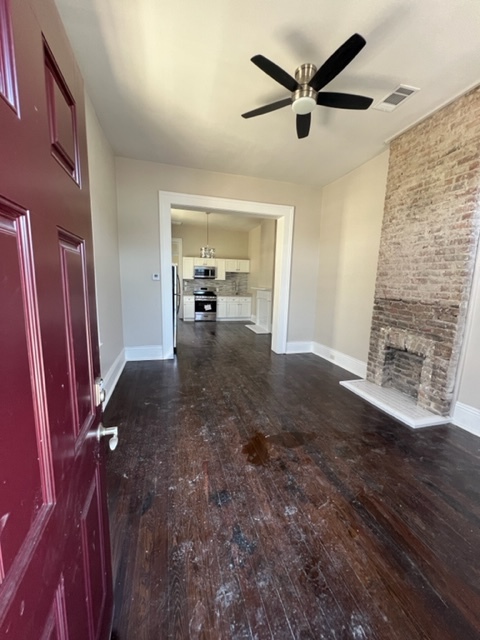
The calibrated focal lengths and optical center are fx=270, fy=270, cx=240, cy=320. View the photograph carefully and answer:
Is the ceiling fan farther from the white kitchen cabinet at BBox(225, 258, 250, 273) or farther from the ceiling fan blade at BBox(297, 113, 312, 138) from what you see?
the white kitchen cabinet at BBox(225, 258, 250, 273)

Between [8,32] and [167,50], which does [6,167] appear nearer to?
[8,32]

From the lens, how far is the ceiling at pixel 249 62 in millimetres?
1716

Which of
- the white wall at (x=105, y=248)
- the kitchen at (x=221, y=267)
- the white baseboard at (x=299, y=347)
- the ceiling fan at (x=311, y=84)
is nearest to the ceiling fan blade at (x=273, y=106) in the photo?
the ceiling fan at (x=311, y=84)

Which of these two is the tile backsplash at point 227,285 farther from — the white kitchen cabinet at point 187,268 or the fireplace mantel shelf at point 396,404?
the fireplace mantel shelf at point 396,404

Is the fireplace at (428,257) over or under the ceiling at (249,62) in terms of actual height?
under

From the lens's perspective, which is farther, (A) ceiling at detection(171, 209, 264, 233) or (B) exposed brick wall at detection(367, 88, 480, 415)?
(A) ceiling at detection(171, 209, 264, 233)

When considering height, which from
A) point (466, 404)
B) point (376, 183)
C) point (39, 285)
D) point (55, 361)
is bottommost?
point (466, 404)

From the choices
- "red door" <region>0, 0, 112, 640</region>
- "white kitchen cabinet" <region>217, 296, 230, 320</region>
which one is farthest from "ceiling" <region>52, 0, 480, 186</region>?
"white kitchen cabinet" <region>217, 296, 230, 320</region>

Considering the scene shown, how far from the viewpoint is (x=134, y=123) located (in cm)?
293

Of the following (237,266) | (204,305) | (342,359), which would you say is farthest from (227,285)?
(342,359)

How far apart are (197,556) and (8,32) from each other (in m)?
1.86

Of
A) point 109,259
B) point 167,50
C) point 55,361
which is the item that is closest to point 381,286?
point 167,50

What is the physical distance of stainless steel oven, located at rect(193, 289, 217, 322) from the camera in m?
8.00

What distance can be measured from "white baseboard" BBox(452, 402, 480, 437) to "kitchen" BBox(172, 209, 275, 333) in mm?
4917
